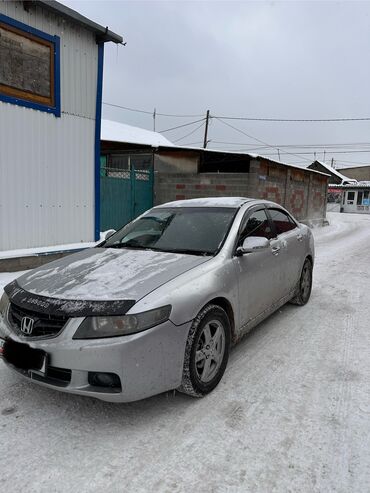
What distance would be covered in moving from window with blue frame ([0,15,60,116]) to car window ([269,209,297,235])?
461 cm

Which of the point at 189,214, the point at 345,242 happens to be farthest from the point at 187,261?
the point at 345,242

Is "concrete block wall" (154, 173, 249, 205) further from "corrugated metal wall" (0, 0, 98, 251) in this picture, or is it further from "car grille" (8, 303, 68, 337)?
"car grille" (8, 303, 68, 337)

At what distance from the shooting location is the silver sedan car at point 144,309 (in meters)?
2.49

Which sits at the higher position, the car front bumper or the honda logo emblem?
the honda logo emblem

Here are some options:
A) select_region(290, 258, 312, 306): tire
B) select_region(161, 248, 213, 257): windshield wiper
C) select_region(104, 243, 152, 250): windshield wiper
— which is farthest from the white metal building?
select_region(290, 258, 312, 306): tire

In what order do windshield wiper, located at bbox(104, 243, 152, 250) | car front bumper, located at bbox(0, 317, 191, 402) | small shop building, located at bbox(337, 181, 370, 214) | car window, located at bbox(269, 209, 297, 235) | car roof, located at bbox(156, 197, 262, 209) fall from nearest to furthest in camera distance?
→ car front bumper, located at bbox(0, 317, 191, 402) < windshield wiper, located at bbox(104, 243, 152, 250) < car roof, located at bbox(156, 197, 262, 209) < car window, located at bbox(269, 209, 297, 235) < small shop building, located at bbox(337, 181, 370, 214)

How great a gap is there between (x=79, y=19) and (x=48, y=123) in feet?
6.50

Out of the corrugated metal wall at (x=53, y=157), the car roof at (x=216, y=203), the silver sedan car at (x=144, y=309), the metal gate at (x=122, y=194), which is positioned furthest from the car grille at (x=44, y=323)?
the metal gate at (x=122, y=194)

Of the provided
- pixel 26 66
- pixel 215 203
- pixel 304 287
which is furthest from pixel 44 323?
pixel 26 66

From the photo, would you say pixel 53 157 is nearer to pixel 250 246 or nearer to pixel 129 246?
pixel 129 246

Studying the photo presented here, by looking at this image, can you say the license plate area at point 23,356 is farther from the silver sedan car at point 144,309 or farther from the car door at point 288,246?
the car door at point 288,246

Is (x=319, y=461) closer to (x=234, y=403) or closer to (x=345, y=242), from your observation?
(x=234, y=403)

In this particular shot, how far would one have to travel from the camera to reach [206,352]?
300 centimetres

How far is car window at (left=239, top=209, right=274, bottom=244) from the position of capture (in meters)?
3.90
